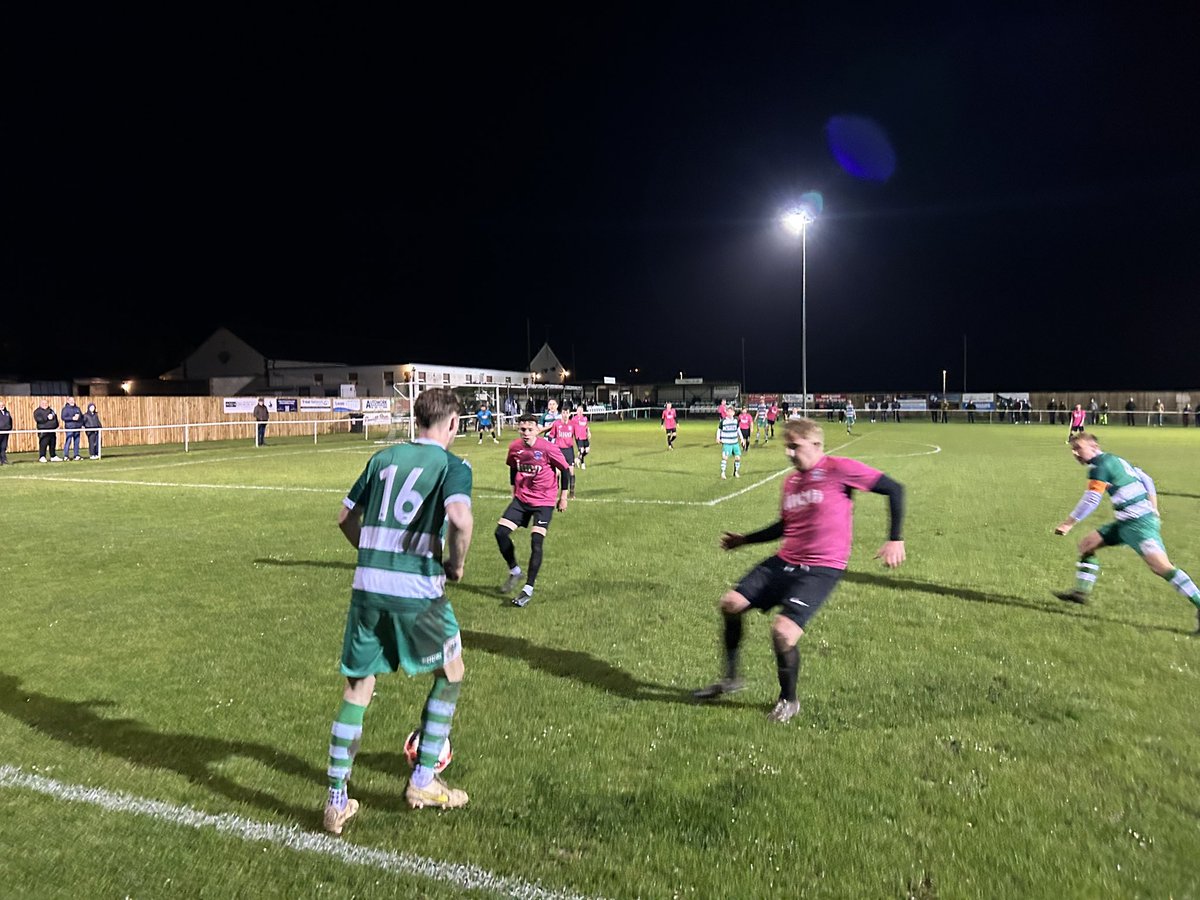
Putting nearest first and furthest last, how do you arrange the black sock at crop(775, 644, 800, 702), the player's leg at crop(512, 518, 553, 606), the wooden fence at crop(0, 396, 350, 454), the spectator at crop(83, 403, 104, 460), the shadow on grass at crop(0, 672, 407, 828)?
the shadow on grass at crop(0, 672, 407, 828), the black sock at crop(775, 644, 800, 702), the player's leg at crop(512, 518, 553, 606), the spectator at crop(83, 403, 104, 460), the wooden fence at crop(0, 396, 350, 454)

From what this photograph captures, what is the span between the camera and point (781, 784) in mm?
3992

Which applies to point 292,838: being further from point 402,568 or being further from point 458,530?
point 458,530

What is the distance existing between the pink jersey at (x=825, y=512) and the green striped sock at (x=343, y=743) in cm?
291

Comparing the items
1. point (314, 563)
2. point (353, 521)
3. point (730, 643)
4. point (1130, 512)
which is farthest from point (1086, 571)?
point (314, 563)

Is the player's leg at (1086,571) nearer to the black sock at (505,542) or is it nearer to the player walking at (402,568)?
the black sock at (505,542)

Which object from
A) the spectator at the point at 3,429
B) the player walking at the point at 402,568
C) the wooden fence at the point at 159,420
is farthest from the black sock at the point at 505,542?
the wooden fence at the point at 159,420

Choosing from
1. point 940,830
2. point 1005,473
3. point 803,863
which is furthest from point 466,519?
point 1005,473

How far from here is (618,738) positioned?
4.55m

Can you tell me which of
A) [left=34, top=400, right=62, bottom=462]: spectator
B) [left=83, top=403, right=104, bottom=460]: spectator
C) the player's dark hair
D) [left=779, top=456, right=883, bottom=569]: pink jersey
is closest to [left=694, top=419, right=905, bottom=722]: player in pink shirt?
[left=779, top=456, right=883, bottom=569]: pink jersey

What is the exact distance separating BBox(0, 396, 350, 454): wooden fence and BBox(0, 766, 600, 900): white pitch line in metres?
30.7

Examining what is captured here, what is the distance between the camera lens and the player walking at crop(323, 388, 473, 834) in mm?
3500

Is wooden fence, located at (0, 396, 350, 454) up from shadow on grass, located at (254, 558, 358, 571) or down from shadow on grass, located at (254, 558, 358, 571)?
up

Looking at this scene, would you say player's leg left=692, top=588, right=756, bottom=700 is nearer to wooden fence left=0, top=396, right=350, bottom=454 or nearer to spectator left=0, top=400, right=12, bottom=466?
spectator left=0, top=400, right=12, bottom=466

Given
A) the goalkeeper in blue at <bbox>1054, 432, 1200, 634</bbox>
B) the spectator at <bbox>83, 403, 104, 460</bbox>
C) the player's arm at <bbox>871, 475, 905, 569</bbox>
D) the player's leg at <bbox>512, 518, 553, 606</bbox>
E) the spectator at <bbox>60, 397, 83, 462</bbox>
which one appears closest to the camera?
the player's arm at <bbox>871, 475, 905, 569</bbox>
